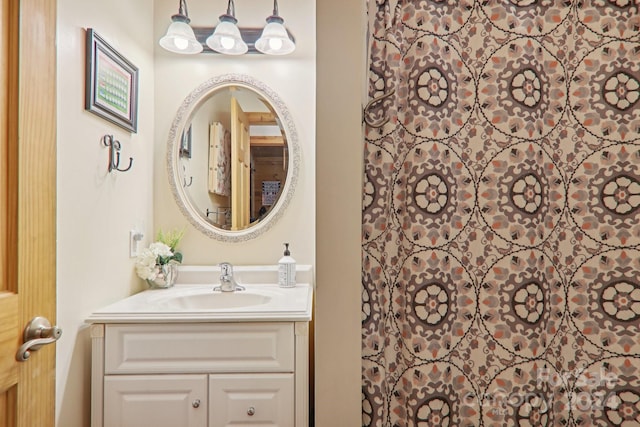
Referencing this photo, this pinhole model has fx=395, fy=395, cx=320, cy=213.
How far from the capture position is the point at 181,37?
6.46 ft

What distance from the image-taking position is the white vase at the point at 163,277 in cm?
189

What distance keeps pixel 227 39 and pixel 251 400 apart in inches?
65.8

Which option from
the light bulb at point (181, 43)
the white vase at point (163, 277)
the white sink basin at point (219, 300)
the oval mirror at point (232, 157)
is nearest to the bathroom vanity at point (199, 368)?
the white sink basin at point (219, 300)

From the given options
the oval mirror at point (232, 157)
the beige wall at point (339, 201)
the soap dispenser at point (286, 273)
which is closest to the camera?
the beige wall at point (339, 201)

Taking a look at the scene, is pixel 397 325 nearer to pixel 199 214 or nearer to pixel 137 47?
pixel 199 214

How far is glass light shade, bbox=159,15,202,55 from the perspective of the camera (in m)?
1.96

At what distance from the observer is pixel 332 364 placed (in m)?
1.04

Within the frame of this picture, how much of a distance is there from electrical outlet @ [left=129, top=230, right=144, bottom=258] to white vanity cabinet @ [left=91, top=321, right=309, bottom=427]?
1.55 ft

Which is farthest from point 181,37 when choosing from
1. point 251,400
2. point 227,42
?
point 251,400

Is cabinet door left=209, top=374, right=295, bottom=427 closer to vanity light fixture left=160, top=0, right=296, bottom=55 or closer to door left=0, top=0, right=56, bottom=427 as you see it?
door left=0, top=0, right=56, bottom=427

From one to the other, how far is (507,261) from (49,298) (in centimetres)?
117

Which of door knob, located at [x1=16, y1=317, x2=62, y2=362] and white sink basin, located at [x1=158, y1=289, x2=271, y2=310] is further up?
door knob, located at [x1=16, y1=317, x2=62, y2=362]

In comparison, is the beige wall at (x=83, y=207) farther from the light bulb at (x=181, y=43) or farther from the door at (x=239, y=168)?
the door at (x=239, y=168)

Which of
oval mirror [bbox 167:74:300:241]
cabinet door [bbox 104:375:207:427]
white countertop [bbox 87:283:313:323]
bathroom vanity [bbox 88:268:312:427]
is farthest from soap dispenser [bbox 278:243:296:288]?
cabinet door [bbox 104:375:207:427]
